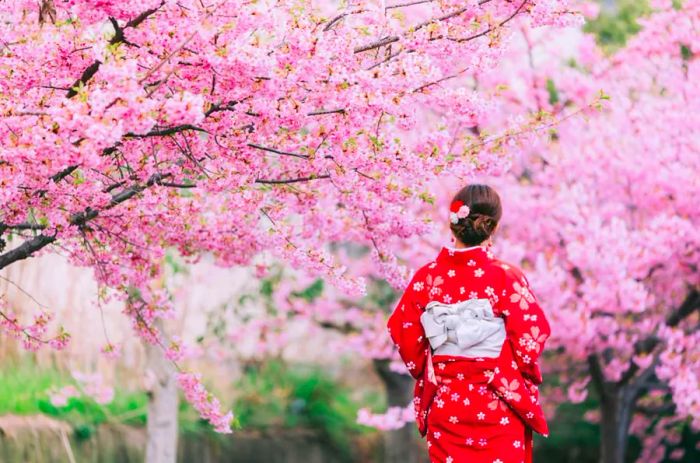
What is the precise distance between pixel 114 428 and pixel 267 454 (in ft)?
6.39

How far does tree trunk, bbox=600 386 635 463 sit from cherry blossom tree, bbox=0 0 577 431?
12.1 feet

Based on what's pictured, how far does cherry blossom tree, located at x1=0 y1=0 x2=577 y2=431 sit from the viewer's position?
3373mm

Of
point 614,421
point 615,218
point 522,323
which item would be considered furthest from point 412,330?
point 614,421

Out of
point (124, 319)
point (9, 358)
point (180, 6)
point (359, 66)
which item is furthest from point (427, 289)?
point (124, 319)

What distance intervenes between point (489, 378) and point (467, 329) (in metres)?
0.21

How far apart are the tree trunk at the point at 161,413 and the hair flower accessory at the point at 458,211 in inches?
127

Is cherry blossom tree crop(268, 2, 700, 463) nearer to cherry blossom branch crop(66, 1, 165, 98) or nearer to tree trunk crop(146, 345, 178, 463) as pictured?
tree trunk crop(146, 345, 178, 463)

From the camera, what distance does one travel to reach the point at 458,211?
4.03 m

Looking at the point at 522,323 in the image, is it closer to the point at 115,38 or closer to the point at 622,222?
the point at 115,38

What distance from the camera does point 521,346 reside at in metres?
4.00

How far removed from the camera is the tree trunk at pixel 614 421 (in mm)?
8078

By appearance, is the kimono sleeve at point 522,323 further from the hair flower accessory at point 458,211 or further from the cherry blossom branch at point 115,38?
the cherry blossom branch at point 115,38

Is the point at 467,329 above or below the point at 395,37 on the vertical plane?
below


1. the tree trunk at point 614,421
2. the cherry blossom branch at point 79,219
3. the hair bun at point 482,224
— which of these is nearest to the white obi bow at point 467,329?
the hair bun at point 482,224
